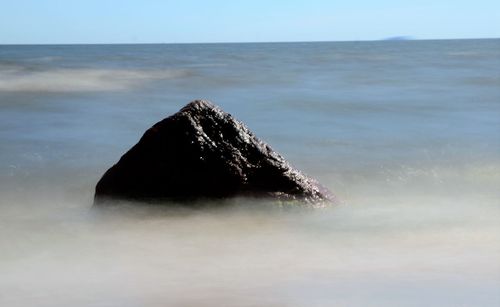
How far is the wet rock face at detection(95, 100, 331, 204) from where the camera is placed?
4.29 meters

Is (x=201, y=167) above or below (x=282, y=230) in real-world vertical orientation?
above

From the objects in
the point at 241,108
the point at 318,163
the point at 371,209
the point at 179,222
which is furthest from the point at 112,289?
the point at 241,108

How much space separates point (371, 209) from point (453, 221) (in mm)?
519

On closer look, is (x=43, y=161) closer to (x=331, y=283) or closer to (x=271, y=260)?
(x=271, y=260)

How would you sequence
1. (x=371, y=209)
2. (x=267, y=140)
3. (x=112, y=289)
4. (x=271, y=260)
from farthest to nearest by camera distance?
(x=267, y=140) < (x=371, y=209) < (x=271, y=260) < (x=112, y=289)

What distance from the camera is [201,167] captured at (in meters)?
4.28

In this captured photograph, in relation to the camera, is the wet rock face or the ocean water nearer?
the ocean water

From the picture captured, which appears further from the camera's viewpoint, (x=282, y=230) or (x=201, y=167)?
(x=201, y=167)

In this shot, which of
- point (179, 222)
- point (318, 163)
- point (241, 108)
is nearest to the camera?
point (179, 222)

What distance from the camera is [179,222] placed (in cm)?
406

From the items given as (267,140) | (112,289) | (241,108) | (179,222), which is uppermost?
(241,108)

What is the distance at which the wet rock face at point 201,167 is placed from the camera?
14.1ft

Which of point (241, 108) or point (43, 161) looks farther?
point (241, 108)

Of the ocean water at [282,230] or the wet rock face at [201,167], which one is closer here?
the ocean water at [282,230]
